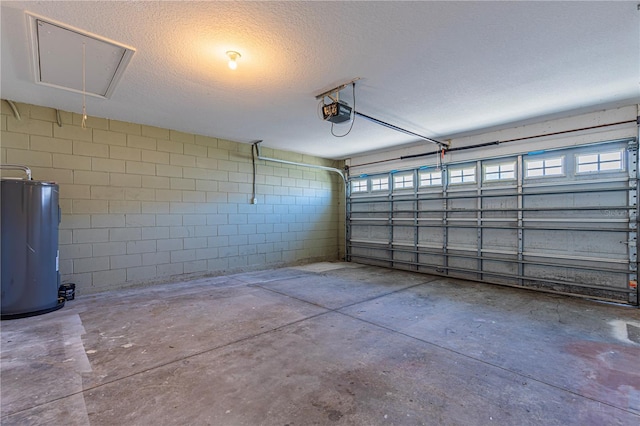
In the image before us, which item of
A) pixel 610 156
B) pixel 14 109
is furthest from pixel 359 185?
pixel 14 109

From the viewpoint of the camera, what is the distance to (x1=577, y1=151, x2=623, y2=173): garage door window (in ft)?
13.2

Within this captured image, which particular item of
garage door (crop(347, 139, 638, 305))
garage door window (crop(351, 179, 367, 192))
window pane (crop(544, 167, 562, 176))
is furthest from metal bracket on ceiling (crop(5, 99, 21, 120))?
window pane (crop(544, 167, 562, 176))

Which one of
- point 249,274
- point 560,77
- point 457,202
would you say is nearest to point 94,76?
point 249,274

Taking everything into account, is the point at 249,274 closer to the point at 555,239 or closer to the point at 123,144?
the point at 123,144

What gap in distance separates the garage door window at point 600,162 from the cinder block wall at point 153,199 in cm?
502

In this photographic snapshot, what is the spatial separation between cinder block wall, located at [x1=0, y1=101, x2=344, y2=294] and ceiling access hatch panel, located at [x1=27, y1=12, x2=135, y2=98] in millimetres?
1181

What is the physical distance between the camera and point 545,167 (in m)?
4.59

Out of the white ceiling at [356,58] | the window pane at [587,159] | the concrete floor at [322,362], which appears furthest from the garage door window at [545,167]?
the concrete floor at [322,362]

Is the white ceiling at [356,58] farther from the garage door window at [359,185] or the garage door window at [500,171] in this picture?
the garage door window at [359,185]

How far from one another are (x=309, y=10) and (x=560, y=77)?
9.21ft

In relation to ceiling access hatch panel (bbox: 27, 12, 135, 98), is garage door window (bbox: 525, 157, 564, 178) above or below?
below

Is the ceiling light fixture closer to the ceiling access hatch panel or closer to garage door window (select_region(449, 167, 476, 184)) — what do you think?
the ceiling access hatch panel

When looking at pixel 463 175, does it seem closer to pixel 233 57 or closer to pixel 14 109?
pixel 233 57

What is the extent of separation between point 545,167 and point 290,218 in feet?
15.7
